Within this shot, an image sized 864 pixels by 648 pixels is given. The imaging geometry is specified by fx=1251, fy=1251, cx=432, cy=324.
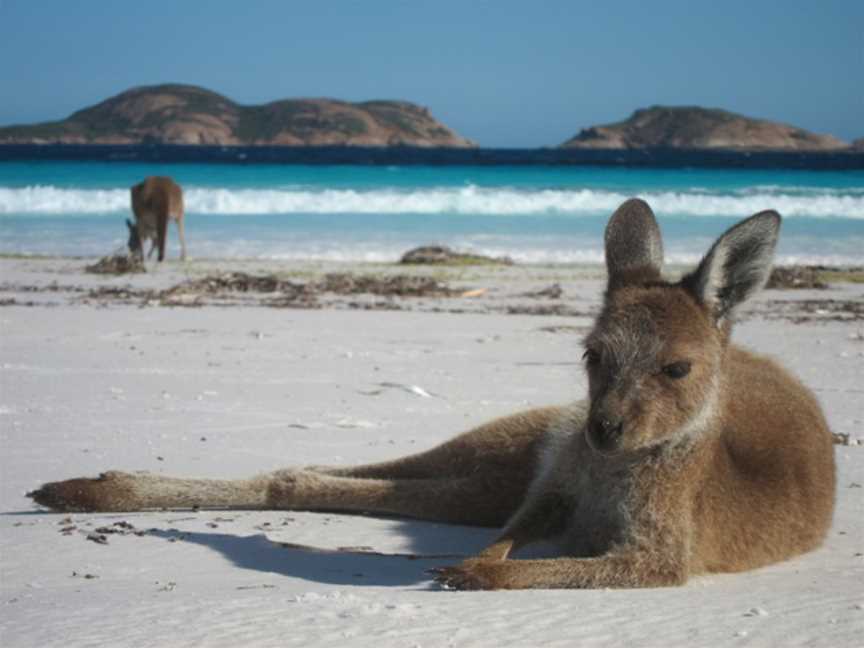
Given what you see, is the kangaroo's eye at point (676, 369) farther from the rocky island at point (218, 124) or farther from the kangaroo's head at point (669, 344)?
the rocky island at point (218, 124)

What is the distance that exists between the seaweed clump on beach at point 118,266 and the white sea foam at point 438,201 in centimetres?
1645

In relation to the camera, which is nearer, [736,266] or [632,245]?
[736,266]

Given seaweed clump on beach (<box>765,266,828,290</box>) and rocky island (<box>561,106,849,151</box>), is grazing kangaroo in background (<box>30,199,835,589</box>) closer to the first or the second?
seaweed clump on beach (<box>765,266,828,290</box>)

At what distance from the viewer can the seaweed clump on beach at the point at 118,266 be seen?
17.0 meters

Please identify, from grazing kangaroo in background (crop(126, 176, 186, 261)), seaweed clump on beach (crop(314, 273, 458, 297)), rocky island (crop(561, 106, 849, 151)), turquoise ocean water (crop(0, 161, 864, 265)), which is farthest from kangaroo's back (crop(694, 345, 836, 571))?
rocky island (crop(561, 106, 849, 151))

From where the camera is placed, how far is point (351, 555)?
4.82 metres

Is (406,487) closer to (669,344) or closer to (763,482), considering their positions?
(763,482)

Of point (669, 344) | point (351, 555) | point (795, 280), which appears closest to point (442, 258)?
point (795, 280)

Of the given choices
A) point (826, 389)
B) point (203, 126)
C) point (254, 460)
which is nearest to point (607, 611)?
point (254, 460)

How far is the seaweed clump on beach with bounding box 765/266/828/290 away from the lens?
620 inches

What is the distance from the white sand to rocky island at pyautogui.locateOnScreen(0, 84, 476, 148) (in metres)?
83.2

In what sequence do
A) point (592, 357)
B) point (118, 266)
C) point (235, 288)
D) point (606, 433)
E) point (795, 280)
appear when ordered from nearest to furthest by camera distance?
point (606, 433) < point (592, 357) < point (235, 288) < point (795, 280) < point (118, 266)

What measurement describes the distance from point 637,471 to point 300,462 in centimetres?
246

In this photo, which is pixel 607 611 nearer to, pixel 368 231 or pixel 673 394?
pixel 673 394
